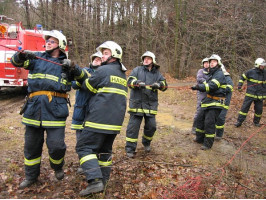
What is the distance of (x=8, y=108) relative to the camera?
8922mm

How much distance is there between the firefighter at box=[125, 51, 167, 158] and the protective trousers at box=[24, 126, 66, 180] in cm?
173

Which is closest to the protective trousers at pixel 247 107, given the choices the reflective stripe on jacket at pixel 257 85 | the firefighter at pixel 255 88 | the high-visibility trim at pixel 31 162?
the firefighter at pixel 255 88

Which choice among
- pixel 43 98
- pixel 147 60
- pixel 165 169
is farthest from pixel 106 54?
pixel 165 169

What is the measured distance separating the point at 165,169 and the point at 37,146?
232 cm

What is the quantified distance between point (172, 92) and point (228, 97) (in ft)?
25.9

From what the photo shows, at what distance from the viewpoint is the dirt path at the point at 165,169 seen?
3473mm

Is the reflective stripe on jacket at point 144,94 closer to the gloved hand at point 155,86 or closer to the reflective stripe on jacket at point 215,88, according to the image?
the gloved hand at point 155,86

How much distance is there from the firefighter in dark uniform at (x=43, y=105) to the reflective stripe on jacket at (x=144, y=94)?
1.73 metres

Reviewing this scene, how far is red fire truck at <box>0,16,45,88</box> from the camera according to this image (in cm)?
933

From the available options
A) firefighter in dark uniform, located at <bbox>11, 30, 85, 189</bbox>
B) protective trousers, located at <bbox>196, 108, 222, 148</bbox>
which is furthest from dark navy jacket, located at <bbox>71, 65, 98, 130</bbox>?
protective trousers, located at <bbox>196, 108, 222, 148</bbox>

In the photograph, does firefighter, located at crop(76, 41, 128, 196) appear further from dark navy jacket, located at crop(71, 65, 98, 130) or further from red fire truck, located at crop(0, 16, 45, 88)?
red fire truck, located at crop(0, 16, 45, 88)

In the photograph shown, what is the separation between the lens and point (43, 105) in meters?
3.46

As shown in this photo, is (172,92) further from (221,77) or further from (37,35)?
(221,77)

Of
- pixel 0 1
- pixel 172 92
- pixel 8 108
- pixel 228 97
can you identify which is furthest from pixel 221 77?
pixel 0 1
